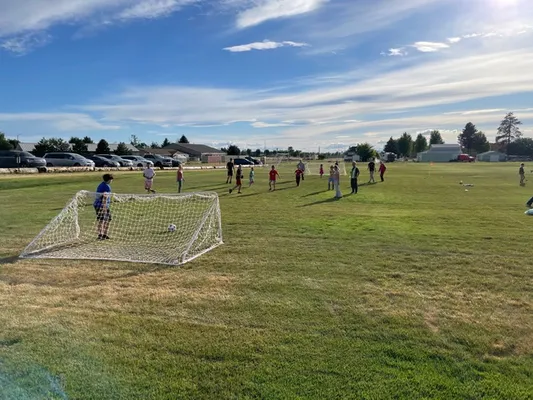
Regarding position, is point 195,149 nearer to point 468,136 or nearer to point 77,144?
point 77,144

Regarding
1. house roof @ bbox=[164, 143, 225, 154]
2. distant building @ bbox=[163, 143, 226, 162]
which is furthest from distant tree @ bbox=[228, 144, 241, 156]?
house roof @ bbox=[164, 143, 225, 154]

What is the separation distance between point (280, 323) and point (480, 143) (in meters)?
162

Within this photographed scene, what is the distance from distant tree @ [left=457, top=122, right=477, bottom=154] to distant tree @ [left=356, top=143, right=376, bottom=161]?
6326 cm

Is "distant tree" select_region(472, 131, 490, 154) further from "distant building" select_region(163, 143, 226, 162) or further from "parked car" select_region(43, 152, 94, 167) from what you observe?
"parked car" select_region(43, 152, 94, 167)

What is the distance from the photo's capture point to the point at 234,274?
23.2 feet

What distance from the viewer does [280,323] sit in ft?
16.4

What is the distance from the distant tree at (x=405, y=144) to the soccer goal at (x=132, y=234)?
12656cm

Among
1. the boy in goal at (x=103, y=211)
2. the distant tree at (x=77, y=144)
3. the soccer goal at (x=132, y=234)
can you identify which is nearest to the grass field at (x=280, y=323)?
the soccer goal at (x=132, y=234)

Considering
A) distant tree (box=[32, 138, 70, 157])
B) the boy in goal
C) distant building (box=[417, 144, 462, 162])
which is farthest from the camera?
distant building (box=[417, 144, 462, 162])

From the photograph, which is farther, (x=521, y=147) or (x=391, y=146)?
(x=391, y=146)

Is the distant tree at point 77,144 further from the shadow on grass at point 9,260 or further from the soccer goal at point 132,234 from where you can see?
the shadow on grass at point 9,260

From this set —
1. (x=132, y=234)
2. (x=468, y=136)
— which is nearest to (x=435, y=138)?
(x=468, y=136)

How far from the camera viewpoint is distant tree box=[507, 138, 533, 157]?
129 meters

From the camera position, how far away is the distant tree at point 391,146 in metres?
137
